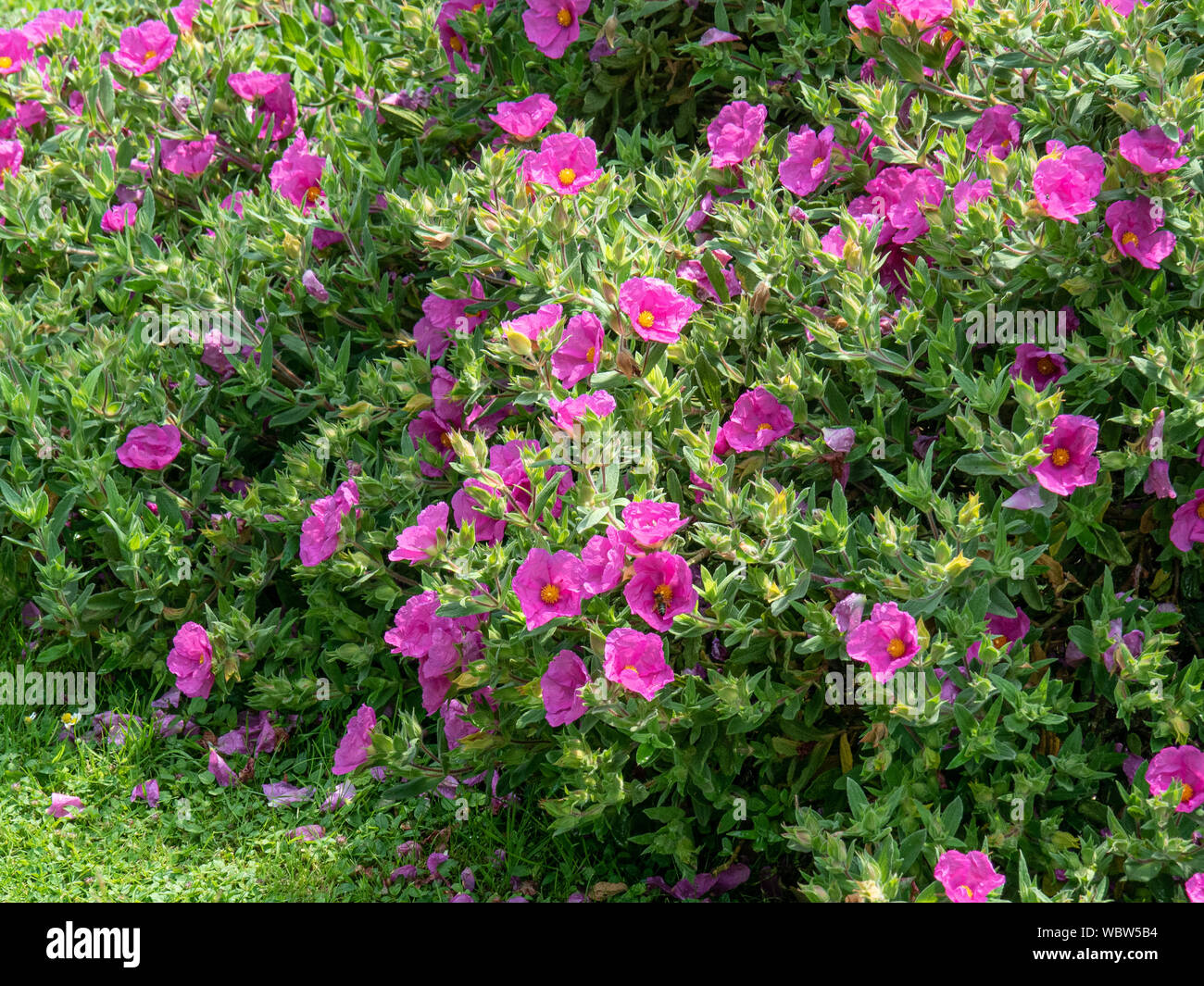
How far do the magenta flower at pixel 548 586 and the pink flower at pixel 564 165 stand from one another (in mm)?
952

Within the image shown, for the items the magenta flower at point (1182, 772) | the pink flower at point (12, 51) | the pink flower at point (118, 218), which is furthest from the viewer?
the pink flower at point (12, 51)

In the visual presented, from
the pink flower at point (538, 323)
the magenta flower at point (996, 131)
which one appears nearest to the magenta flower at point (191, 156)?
Result: the pink flower at point (538, 323)

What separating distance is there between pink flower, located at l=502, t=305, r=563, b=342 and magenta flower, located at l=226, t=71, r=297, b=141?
1.63m

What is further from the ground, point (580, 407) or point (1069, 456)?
point (580, 407)

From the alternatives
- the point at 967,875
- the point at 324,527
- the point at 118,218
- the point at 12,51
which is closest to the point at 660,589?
the point at 967,875

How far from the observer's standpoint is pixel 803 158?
9.84 feet

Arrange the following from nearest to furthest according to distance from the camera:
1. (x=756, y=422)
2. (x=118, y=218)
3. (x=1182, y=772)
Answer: (x=1182, y=772)
(x=756, y=422)
(x=118, y=218)

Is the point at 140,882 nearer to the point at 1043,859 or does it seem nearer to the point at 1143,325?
the point at 1043,859

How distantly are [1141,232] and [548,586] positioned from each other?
1.34 m

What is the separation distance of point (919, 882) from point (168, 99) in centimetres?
291

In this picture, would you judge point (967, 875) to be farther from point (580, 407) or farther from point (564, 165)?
point (564, 165)

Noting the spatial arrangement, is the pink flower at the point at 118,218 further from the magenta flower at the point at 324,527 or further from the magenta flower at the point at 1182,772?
the magenta flower at the point at 1182,772

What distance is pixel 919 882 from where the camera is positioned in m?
2.25

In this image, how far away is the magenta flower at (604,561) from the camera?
2.29 metres
